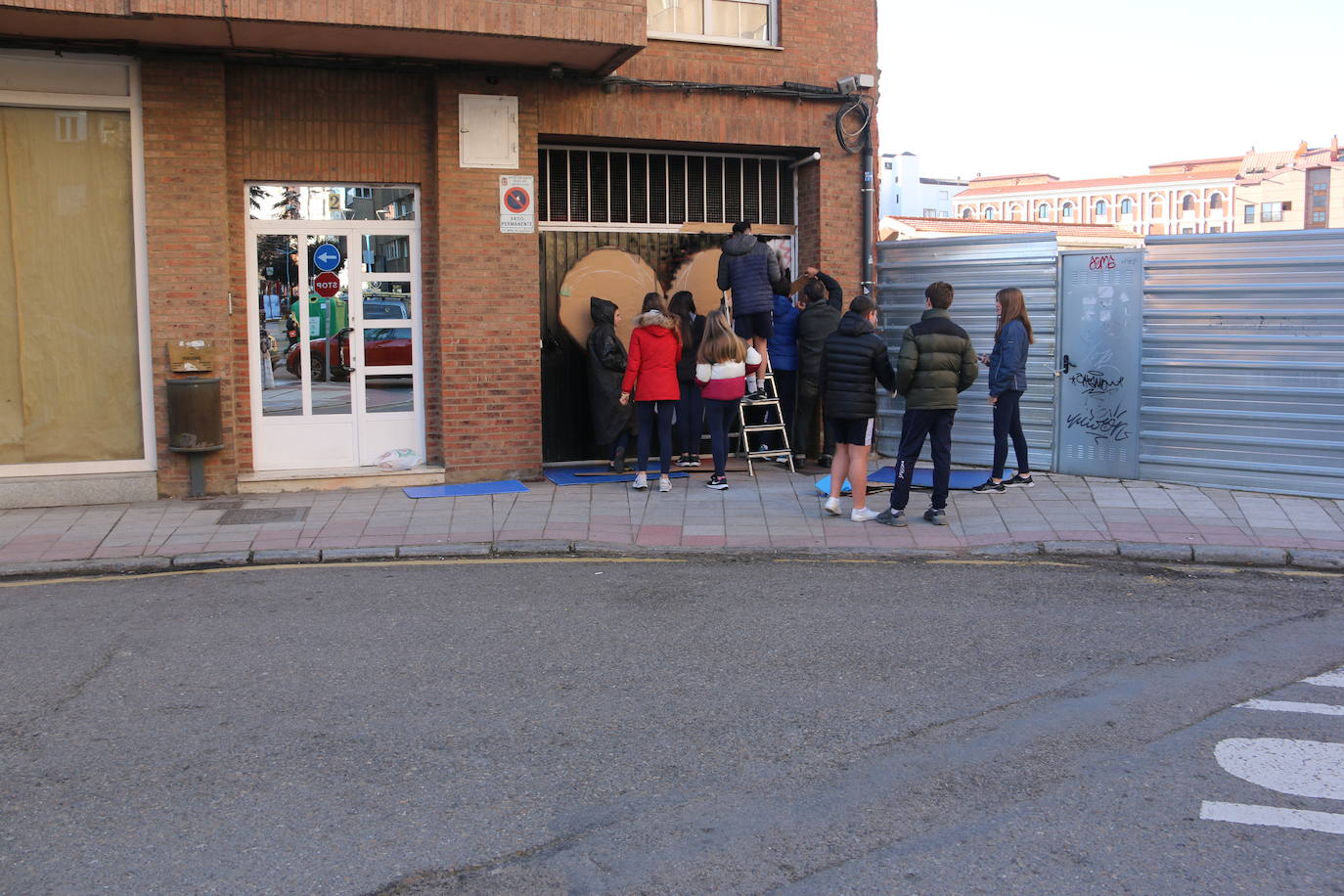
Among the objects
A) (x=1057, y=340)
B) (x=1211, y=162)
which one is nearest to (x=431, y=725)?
(x=1057, y=340)

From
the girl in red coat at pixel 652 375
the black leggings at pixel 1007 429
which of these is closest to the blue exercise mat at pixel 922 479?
the black leggings at pixel 1007 429

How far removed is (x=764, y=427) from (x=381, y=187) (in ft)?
14.6

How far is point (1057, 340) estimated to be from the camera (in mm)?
12336

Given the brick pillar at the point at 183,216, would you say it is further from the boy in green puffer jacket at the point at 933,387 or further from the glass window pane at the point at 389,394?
the boy in green puffer jacket at the point at 933,387

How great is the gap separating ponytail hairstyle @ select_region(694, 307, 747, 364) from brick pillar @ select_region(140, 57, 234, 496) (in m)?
4.38

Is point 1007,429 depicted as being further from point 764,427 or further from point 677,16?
point 677,16

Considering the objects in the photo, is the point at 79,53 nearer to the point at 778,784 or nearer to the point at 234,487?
the point at 234,487

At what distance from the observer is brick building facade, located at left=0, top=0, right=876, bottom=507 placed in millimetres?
10820

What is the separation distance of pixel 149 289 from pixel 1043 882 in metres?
9.63

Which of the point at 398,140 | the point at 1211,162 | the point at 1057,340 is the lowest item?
the point at 1057,340

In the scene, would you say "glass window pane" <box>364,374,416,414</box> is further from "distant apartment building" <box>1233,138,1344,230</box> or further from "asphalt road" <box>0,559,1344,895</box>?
"distant apartment building" <box>1233,138,1344,230</box>

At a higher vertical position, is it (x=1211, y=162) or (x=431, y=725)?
(x=1211, y=162)

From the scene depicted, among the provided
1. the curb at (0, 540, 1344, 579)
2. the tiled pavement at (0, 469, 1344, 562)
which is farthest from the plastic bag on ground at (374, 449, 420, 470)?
the curb at (0, 540, 1344, 579)

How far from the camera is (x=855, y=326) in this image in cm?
999
